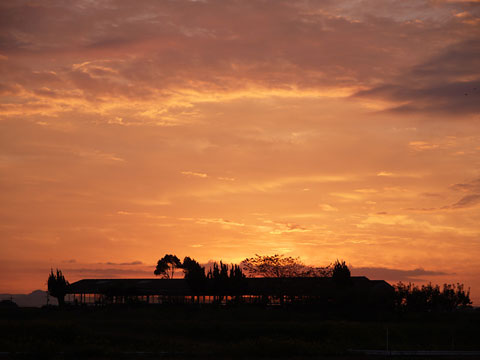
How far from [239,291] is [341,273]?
42.5 ft

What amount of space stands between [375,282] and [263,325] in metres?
29.7

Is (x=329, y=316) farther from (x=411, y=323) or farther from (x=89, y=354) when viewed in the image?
(x=89, y=354)

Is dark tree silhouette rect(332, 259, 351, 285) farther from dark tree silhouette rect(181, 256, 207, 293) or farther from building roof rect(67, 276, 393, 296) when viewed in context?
dark tree silhouette rect(181, 256, 207, 293)

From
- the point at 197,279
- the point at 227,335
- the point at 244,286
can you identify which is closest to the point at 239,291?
the point at 244,286

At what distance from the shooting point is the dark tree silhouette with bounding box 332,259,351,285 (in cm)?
7019

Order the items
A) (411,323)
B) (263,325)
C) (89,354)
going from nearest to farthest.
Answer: (89,354) → (263,325) → (411,323)

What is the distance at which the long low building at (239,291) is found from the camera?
64688mm

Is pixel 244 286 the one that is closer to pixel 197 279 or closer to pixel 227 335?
pixel 197 279

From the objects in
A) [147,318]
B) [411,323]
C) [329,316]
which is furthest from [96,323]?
[411,323]

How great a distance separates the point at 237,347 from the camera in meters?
38.6

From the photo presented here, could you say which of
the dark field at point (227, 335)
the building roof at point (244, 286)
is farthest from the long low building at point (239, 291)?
the dark field at point (227, 335)

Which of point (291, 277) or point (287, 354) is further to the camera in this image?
point (291, 277)

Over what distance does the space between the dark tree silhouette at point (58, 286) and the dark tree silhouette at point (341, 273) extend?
37.4 meters

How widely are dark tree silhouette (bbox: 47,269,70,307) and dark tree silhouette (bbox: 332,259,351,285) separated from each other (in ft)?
123
